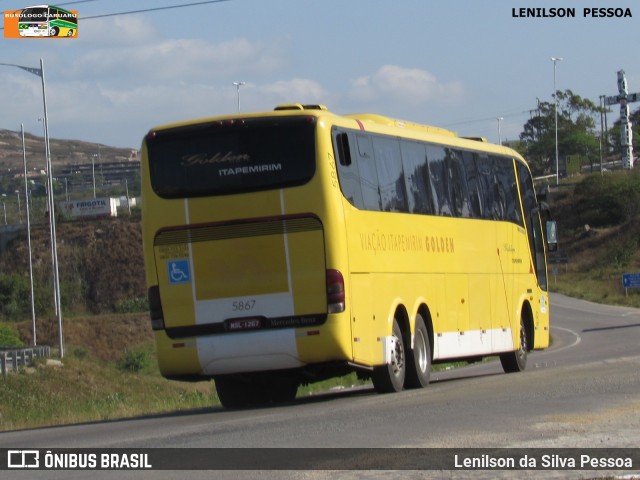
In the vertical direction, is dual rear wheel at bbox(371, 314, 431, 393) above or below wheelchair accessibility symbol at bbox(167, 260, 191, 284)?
below

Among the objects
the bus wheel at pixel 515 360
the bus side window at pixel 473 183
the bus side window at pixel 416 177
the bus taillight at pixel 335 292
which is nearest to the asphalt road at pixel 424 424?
the bus taillight at pixel 335 292

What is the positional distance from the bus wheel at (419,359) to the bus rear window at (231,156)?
12.6 feet

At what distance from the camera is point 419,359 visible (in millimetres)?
18891

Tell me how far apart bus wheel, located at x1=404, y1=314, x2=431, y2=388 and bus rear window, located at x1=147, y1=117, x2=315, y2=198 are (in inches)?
151

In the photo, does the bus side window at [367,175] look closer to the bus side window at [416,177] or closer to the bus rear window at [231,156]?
the bus rear window at [231,156]

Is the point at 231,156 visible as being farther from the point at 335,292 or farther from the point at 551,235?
the point at 551,235

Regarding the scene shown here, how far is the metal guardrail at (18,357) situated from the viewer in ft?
172

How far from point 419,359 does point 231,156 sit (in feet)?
15.1

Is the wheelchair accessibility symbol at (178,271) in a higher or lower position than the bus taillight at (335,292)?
higher

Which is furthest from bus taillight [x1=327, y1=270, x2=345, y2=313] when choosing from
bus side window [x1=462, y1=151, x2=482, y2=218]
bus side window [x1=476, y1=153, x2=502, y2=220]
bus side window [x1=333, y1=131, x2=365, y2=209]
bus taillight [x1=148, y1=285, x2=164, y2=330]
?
bus side window [x1=476, y1=153, x2=502, y2=220]

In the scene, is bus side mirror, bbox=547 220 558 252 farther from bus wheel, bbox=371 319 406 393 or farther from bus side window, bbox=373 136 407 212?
bus wheel, bbox=371 319 406 393

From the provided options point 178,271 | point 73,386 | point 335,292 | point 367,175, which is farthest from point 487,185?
point 73,386

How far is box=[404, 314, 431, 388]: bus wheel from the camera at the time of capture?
18562mm

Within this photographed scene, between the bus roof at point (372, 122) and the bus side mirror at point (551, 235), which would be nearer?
the bus roof at point (372, 122)
